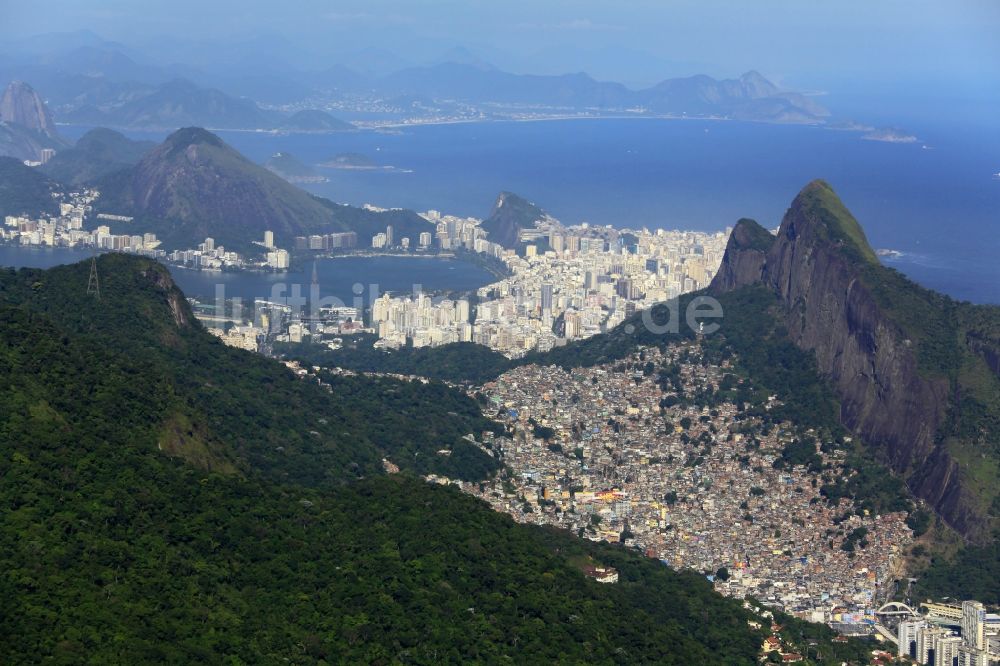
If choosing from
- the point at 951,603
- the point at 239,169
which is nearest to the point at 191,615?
the point at 951,603

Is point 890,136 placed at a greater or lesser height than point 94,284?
greater

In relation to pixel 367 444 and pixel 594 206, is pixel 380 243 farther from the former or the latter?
pixel 367 444

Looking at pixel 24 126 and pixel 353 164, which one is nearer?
pixel 24 126

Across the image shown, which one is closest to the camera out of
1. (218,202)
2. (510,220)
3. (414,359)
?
(414,359)

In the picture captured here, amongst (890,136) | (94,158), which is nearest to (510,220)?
(94,158)

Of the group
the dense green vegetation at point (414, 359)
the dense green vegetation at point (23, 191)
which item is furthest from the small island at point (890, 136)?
the dense green vegetation at point (414, 359)

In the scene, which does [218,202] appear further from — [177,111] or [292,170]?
[177,111]

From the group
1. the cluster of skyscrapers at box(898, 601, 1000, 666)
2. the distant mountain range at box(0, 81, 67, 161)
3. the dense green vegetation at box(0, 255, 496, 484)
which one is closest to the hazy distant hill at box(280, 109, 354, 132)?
the distant mountain range at box(0, 81, 67, 161)
